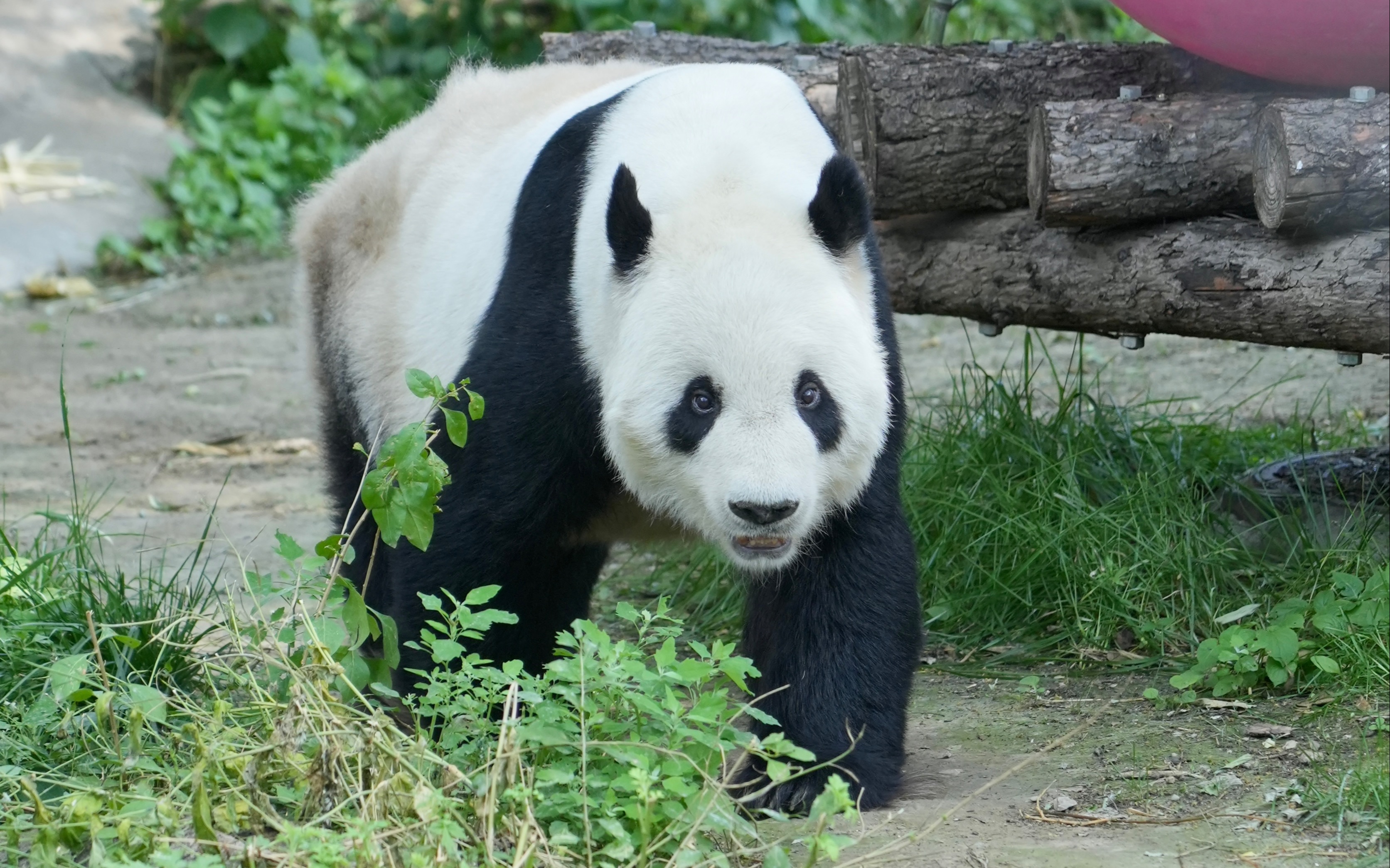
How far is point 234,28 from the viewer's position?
32.2 feet

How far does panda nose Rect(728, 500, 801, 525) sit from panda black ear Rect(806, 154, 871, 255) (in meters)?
0.59

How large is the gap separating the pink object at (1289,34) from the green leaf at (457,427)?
7.08 feet

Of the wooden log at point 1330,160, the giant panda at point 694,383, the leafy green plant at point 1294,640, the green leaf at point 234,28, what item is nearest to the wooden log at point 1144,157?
the wooden log at point 1330,160

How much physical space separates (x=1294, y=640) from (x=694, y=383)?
64.0 inches

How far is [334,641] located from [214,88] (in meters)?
8.09

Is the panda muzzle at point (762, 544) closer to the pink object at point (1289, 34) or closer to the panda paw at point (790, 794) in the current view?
the panda paw at point (790, 794)

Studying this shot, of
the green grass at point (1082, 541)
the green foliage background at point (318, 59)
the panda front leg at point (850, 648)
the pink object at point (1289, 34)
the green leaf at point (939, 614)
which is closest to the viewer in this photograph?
the panda front leg at point (850, 648)

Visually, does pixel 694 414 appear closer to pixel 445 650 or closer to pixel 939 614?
pixel 445 650

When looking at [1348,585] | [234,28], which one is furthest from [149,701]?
[234,28]

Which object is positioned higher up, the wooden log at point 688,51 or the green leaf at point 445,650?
the wooden log at point 688,51

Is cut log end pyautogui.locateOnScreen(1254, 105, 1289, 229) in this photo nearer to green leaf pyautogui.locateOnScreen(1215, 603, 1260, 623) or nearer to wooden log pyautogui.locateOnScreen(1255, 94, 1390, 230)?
wooden log pyautogui.locateOnScreen(1255, 94, 1390, 230)

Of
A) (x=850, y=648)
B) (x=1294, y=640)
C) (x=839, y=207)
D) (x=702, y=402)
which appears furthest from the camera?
(x=1294, y=640)

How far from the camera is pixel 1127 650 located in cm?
397

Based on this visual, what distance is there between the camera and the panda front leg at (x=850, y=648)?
3188mm
